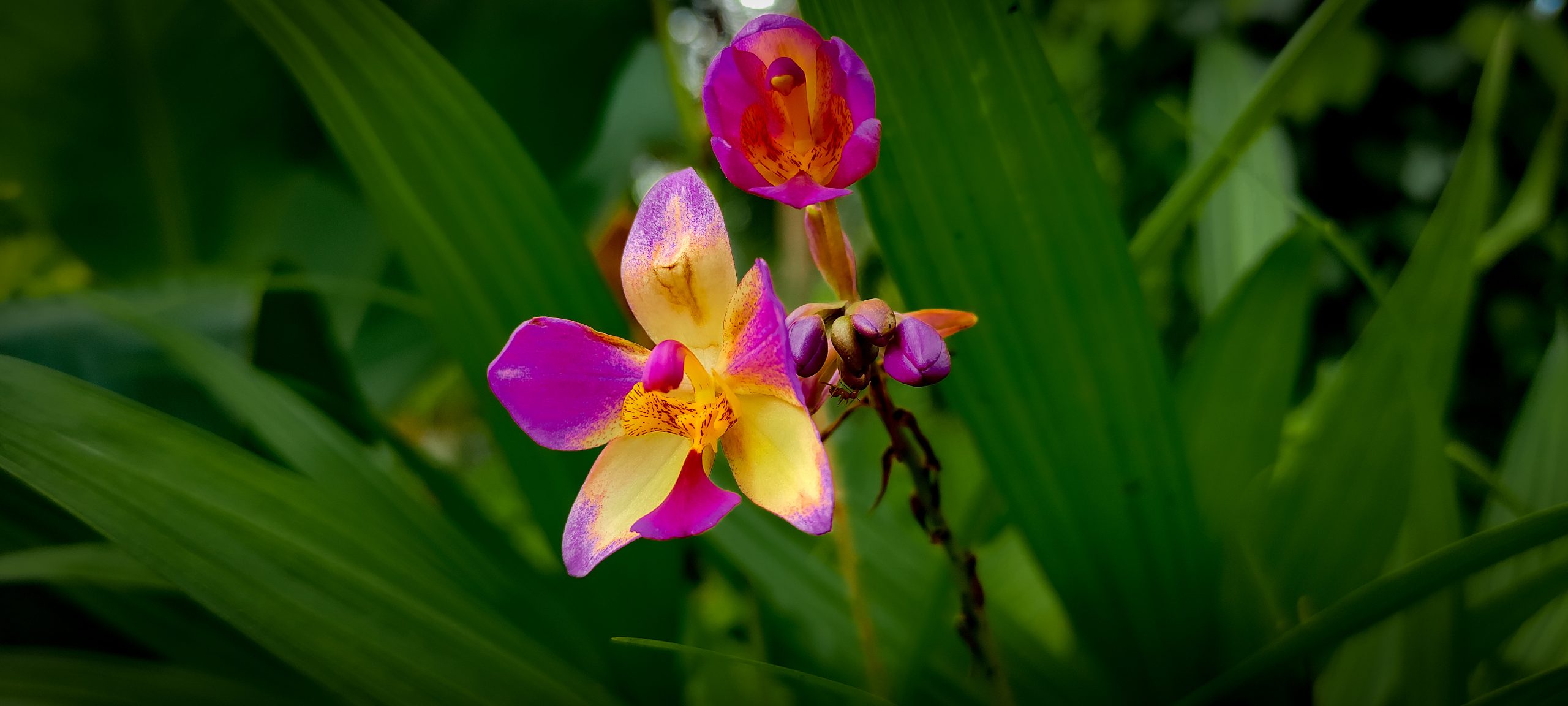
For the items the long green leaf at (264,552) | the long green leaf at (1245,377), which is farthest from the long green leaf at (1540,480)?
the long green leaf at (264,552)

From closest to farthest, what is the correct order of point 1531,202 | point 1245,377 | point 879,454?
point 1245,377 < point 1531,202 < point 879,454

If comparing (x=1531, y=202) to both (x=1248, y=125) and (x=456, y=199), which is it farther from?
(x=456, y=199)

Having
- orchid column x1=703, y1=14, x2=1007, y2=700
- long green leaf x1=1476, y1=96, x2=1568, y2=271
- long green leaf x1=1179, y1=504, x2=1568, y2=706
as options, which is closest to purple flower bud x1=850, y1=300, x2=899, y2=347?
orchid column x1=703, y1=14, x2=1007, y2=700

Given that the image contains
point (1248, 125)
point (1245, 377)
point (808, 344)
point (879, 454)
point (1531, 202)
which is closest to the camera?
point (808, 344)

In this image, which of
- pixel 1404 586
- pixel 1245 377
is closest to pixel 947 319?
pixel 1404 586

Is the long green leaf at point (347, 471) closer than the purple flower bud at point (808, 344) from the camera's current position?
No

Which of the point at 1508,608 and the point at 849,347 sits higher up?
the point at 849,347

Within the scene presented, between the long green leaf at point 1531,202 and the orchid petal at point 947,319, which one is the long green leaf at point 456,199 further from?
the long green leaf at point 1531,202
